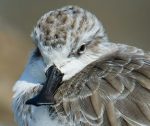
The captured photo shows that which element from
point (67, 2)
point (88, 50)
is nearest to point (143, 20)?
point (67, 2)

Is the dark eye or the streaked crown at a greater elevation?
the streaked crown

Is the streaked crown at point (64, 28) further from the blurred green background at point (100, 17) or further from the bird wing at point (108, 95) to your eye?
the blurred green background at point (100, 17)

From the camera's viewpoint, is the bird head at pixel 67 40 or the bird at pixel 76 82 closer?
the bird at pixel 76 82

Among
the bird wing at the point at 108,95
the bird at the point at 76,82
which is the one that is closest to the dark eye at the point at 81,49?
the bird at the point at 76,82

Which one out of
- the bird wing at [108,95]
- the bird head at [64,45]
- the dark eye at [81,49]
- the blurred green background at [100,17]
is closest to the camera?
the bird wing at [108,95]

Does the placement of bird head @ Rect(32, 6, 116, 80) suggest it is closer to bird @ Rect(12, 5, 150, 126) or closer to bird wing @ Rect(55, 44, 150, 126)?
bird @ Rect(12, 5, 150, 126)

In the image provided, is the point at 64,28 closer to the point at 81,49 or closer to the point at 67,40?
the point at 67,40

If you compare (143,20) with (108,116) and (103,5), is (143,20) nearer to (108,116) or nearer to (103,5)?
(103,5)

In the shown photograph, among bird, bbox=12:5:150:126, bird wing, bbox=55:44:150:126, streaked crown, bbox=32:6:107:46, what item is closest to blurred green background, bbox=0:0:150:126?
streaked crown, bbox=32:6:107:46

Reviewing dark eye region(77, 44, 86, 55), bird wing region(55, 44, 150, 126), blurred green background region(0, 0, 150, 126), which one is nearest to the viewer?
bird wing region(55, 44, 150, 126)
